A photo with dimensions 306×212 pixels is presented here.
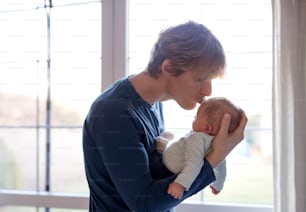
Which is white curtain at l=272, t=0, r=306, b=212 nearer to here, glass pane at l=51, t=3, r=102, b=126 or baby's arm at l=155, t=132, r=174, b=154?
baby's arm at l=155, t=132, r=174, b=154

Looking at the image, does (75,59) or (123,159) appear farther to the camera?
(75,59)

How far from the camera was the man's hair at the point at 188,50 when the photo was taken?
2.90 ft

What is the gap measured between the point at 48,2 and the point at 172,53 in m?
0.74

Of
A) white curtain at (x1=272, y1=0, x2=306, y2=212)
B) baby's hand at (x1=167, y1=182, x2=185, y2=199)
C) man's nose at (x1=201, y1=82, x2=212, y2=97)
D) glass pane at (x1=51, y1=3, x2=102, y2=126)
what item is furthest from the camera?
glass pane at (x1=51, y1=3, x2=102, y2=126)

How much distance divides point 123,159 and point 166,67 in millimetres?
216

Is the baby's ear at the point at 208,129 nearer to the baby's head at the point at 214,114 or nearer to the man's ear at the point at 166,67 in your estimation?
the baby's head at the point at 214,114

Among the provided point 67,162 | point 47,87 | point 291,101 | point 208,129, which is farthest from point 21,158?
point 291,101

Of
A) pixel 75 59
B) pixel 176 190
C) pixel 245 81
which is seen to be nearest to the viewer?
pixel 176 190

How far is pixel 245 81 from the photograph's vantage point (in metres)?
1.29

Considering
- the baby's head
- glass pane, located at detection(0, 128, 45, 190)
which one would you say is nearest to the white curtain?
the baby's head

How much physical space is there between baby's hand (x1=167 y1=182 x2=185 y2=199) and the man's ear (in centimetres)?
24

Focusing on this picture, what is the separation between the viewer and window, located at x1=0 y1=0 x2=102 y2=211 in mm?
1443

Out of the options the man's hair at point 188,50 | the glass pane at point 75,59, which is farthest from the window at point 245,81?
the man's hair at point 188,50

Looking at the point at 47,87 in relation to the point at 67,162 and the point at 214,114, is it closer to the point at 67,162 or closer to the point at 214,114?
the point at 67,162
